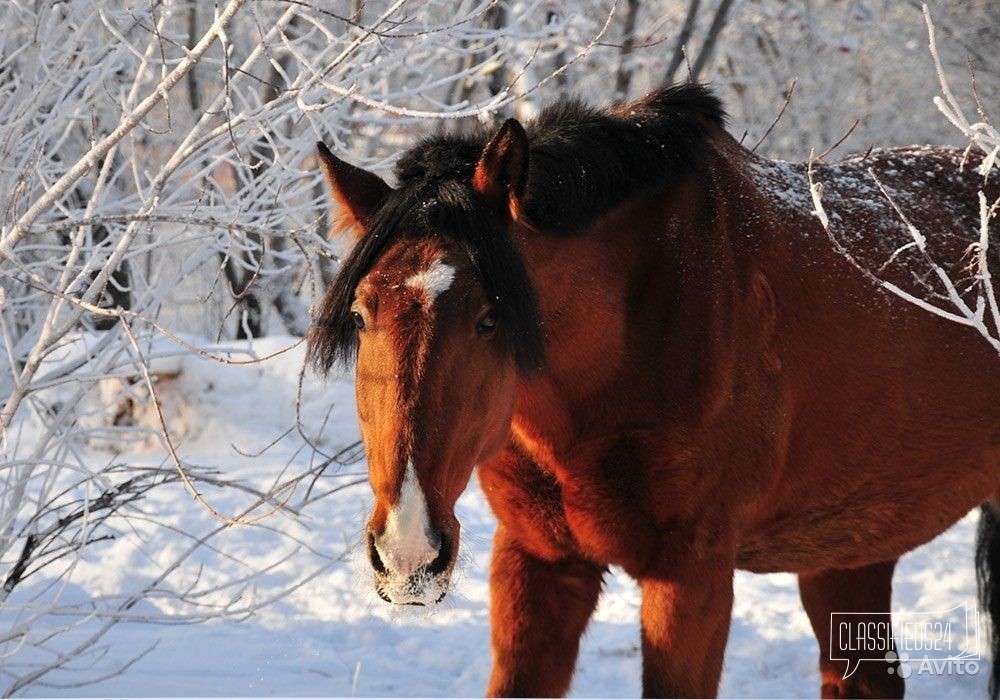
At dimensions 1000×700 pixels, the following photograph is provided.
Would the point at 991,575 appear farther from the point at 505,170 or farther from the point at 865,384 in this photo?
the point at 505,170

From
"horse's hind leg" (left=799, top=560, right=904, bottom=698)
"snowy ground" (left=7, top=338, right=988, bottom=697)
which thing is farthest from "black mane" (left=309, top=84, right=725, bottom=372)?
"horse's hind leg" (left=799, top=560, right=904, bottom=698)

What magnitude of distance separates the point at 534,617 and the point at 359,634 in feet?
7.40

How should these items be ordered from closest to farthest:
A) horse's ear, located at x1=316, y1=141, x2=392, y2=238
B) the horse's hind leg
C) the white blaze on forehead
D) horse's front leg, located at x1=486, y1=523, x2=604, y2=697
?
the white blaze on forehead, horse's ear, located at x1=316, y1=141, x2=392, y2=238, horse's front leg, located at x1=486, y1=523, x2=604, y2=697, the horse's hind leg

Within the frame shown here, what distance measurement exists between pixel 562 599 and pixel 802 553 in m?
0.82

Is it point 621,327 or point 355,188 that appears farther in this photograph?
point 621,327

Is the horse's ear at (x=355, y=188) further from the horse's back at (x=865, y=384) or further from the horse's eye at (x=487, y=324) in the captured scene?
the horse's back at (x=865, y=384)

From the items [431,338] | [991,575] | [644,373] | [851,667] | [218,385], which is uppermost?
[218,385]

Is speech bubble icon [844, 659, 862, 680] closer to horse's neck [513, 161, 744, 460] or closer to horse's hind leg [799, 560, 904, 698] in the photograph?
horse's hind leg [799, 560, 904, 698]

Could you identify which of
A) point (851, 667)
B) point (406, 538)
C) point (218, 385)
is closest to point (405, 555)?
point (406, 538)

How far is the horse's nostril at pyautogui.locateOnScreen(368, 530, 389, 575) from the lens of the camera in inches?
91.4

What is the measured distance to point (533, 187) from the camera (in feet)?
9.39

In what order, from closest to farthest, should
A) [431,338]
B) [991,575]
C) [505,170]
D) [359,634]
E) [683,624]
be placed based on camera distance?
[431,338], [505,170], [683,624], [991,575], [359,634]

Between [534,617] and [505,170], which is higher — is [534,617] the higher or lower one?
the lower one

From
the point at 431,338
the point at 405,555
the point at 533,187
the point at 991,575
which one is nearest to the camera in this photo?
the point at 405,555
